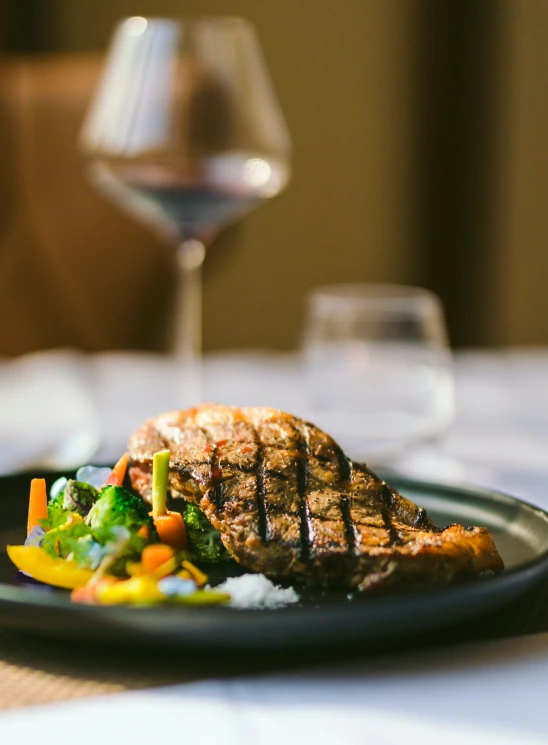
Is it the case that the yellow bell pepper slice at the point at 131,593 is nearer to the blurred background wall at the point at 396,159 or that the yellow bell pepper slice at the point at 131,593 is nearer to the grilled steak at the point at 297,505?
the grilled steak at the point at 297,505

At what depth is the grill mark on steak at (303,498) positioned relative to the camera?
3.35 ft

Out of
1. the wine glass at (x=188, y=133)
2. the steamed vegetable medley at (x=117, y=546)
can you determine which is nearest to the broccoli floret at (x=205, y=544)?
the steamed vegetable medley at (x=117, y=546)

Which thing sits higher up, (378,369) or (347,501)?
(347,501)

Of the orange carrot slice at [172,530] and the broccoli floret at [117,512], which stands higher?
the broccoli floret at [117,512]

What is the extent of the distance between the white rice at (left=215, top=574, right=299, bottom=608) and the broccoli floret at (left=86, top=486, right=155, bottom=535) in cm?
14

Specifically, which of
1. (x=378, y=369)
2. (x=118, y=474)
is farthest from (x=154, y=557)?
(x=378, y=369)

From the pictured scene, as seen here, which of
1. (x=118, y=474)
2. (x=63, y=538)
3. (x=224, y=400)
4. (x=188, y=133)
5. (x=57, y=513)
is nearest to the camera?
(x=63, y=538)

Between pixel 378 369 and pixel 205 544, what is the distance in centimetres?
96

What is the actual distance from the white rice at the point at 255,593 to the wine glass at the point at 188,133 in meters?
1.20

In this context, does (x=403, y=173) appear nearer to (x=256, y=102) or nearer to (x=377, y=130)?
(x=377, y=130)

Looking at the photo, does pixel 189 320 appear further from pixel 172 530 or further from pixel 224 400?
pixel 172 530

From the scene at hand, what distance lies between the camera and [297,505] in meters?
1.12

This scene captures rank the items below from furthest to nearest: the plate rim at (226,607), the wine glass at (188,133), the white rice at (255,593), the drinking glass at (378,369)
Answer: the wine glass at (188,133)
the drinking glass at (378,369)
the white rice at (255,593)
the plate rim at (226,607)

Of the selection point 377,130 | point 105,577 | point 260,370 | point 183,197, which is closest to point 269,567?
point 105,577
